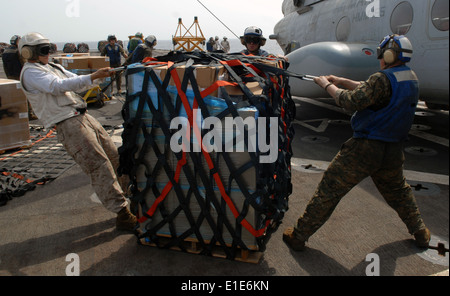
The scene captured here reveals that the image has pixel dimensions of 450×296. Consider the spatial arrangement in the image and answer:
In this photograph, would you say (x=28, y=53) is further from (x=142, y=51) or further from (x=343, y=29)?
(x=343, y=29)

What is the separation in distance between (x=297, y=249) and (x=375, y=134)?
52.1 inches

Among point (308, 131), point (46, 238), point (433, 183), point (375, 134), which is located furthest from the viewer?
point (308, 131)

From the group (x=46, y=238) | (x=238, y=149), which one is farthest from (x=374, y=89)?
(x=46, y=238)

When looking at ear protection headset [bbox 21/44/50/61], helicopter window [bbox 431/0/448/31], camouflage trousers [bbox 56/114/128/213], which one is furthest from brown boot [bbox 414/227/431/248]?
ear protection headset [bbox 21/44/50/61]

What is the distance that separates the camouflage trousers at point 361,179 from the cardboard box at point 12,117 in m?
5.82

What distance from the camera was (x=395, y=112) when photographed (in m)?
3.07

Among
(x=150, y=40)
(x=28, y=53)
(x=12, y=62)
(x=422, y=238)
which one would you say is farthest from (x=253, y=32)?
(x=12, y=62)

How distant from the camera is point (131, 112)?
3209mm

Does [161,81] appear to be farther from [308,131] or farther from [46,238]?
[308,131]

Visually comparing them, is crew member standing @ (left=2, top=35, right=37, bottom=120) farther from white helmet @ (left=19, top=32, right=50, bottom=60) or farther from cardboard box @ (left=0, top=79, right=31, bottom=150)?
white helmet @ (left=19, top=32, right=50, bottom=60)

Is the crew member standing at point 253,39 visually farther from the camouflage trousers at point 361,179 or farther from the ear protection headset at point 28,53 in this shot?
the ear protection headset at point 28,53

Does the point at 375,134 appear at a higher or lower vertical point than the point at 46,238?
higher

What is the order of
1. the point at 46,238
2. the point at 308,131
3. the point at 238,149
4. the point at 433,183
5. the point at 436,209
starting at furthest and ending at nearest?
the point at 308,131, the point at 433,183, the point at 436,209, the point at 46,238, the point at 238,149

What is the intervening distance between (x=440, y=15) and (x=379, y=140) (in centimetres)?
421
